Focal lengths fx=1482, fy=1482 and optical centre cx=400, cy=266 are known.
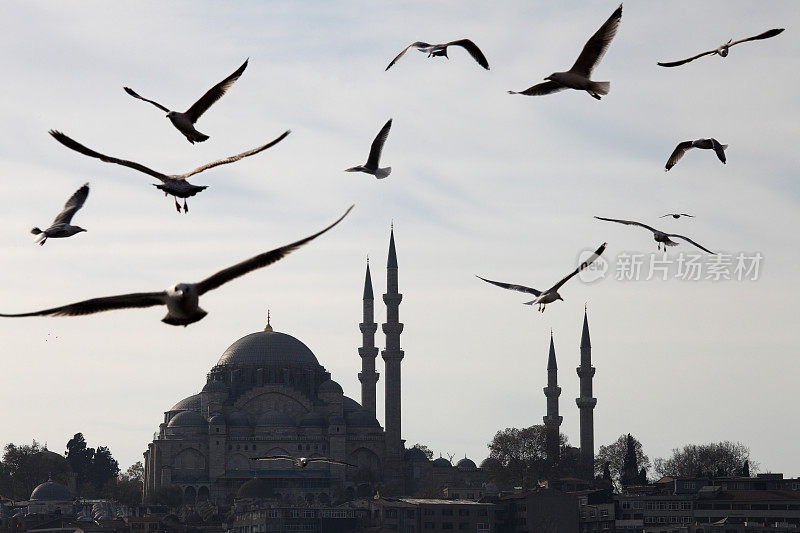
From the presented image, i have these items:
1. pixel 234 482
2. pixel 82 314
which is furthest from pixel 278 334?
pixel 82 314

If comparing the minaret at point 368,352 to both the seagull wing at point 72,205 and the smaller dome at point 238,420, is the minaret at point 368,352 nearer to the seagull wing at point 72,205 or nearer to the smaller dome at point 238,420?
the smaller dome at point 238,420

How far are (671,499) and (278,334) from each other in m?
54.0

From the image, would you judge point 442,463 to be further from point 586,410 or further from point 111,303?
point 111,303

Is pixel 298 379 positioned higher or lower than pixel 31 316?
higher

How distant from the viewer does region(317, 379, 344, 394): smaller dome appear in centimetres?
12581

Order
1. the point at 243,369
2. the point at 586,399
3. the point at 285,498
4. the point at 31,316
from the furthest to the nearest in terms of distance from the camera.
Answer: the point at 243,369, the point at 586,399, the point at 285,498, the point at 31,316

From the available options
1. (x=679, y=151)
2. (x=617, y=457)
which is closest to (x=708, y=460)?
(x=617, y=457)

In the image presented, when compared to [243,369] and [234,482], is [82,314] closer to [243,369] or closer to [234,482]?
[234,482]

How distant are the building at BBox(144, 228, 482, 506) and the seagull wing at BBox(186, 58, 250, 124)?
90.7m

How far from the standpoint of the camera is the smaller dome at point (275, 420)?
120m

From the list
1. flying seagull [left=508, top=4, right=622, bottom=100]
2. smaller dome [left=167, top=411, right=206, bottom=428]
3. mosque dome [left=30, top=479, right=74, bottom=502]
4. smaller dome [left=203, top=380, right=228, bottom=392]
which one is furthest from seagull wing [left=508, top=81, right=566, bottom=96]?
smaller dome [left=203, top=380, right=228, bottom=392]

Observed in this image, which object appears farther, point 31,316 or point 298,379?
point 298,379

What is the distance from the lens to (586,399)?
394 ft

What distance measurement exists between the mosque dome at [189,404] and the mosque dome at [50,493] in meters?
15.6
